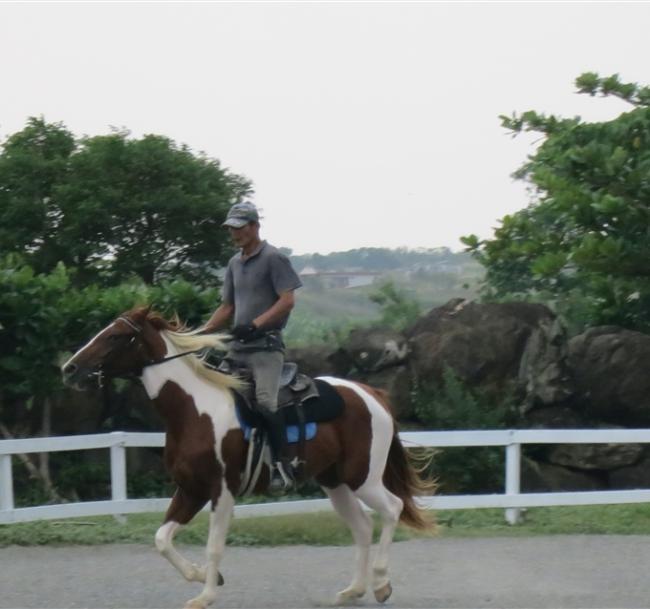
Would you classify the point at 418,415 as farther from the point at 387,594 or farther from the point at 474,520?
the point at 387,594

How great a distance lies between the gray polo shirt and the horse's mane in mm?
279

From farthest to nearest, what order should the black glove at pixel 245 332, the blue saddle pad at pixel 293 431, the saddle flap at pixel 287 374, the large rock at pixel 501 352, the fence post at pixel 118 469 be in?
1. the large rock at pixel 501 352
2. the fence post at pixel 118 469
3. the saddle flap at pixel 287 374
4. the black glove at pixel 245 332
5. the blue saddle pad at pixel 293 431

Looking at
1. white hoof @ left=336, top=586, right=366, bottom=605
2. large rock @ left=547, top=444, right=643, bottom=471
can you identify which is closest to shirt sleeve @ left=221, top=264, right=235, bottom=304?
white hoof @ left=336, top=586, right=366, bottom=605

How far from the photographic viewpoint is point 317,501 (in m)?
13.8

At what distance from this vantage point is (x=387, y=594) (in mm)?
9508

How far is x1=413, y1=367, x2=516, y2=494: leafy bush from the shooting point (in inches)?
672

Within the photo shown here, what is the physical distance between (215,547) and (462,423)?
8711mm

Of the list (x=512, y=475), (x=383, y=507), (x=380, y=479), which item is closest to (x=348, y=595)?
(x=383, y=507)

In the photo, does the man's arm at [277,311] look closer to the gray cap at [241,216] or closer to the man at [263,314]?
the man at [263,314]

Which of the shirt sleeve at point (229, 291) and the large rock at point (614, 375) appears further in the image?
the large rock at point (614, 375)

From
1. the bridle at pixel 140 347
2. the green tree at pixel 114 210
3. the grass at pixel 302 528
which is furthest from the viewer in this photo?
the green tree at pixel 114 210

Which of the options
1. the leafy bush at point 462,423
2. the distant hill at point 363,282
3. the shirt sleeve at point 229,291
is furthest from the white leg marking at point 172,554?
the distant hill at point 363,282

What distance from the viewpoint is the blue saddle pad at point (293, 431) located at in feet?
31.1

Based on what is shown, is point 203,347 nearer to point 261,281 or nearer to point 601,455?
point 261,281
